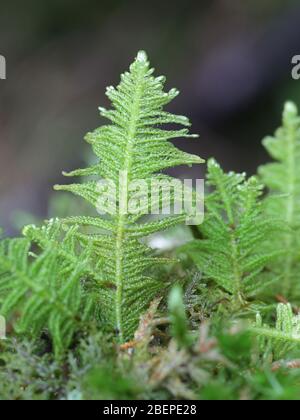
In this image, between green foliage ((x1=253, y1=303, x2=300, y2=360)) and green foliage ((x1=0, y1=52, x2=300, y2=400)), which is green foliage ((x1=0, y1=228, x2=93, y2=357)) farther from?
green foliage ((x1=253, y1=303, x2=300, y2=360))

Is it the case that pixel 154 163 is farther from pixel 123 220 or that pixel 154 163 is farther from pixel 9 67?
pixel 9 67

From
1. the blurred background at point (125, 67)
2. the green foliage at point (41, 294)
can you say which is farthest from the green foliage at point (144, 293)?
the blurred background at point (125, 67)

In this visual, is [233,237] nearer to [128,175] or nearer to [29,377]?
[128,175]

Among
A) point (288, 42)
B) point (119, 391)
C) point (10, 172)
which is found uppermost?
point (288, 42)

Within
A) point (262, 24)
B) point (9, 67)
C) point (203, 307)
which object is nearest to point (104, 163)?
point (203, 307)

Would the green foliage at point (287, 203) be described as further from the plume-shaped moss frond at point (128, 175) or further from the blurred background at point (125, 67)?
the blurred background at point (125, 67)
